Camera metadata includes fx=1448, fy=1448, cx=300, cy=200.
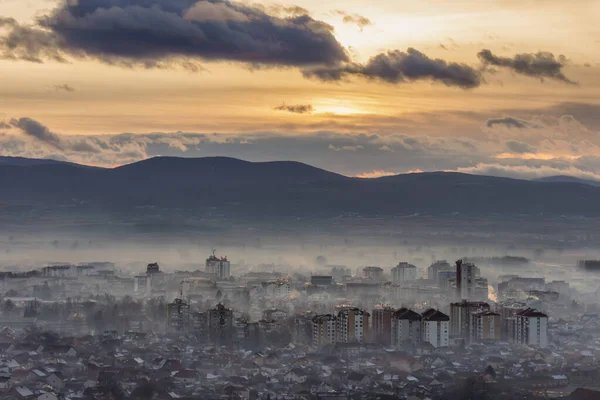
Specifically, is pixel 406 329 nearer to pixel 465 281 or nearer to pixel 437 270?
pixel 465 281

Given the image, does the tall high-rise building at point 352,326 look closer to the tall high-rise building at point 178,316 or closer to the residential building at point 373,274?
the tall high-rise building at point 178,316

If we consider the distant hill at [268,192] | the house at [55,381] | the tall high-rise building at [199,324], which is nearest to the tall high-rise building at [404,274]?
the tall high-rise building at [199,324]

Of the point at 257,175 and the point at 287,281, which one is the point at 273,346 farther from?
the point at 257,175

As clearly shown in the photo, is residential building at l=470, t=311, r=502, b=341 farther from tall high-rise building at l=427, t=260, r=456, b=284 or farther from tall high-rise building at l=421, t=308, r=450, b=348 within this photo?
tall high-rise building at l=427, t=260, r=456, b=284

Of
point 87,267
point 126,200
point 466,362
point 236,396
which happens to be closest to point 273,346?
point 466,362

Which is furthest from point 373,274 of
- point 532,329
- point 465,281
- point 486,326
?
point 532,329

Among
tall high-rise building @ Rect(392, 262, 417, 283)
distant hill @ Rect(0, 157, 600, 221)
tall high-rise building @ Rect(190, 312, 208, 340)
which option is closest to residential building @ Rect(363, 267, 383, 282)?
tall high-rise building @ Rect(392, 262, 417, 283)
